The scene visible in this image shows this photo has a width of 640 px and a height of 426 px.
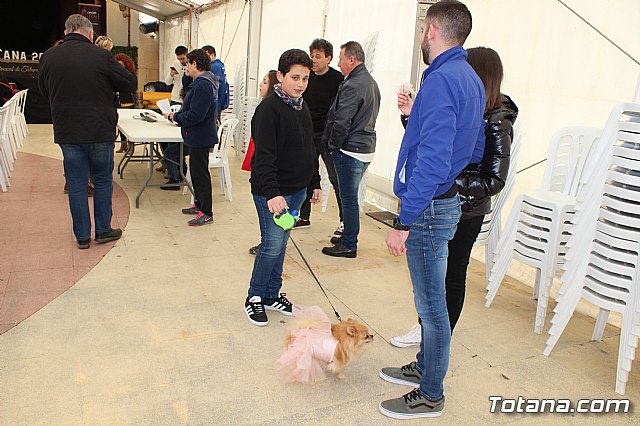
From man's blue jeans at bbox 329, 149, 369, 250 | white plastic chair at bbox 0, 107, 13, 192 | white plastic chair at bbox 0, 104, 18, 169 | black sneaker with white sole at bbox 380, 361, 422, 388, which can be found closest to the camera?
black sneaker with white sole at bbox 380, 361, 422, 388

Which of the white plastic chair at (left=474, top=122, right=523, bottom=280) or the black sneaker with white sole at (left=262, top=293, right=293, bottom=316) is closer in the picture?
the black sneaker with white sole at (left=262, top=293, right=293, bottom=316)

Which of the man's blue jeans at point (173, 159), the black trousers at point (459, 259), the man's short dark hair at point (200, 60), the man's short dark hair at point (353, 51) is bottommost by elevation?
the man's blue jeans at point (173, 159)

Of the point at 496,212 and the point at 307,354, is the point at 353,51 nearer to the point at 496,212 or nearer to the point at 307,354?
the point at 496,212

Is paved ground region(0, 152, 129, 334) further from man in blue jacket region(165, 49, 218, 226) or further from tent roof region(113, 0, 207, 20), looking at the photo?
tent roof region(113, 0, 207, 20)

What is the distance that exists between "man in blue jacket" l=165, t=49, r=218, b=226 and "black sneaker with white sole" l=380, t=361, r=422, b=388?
8.81 feet

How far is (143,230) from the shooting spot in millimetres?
4449

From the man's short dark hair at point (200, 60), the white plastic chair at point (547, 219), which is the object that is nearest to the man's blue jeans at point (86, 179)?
the man's short dark hair at point (200, 60)

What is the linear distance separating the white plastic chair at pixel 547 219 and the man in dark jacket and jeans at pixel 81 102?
9.39 ft

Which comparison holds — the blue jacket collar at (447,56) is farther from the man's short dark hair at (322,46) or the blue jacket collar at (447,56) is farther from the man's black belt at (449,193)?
the man's short dark hair at (322,46)

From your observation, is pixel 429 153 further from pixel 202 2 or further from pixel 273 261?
pixel 202 2

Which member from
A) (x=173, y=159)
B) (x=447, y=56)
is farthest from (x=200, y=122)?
(x=447, y=56)

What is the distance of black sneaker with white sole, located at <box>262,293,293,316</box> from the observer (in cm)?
313

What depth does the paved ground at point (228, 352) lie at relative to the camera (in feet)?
7.31

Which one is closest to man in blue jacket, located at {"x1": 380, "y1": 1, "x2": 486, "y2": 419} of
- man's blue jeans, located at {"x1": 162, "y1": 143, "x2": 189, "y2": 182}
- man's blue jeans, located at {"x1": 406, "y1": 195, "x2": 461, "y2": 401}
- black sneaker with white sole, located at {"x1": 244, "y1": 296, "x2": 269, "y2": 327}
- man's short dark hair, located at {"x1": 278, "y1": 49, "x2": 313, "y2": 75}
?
man's blue jeans, located at {"x1": 406, "y1": 195, "x2": 461, "y2": 401}
